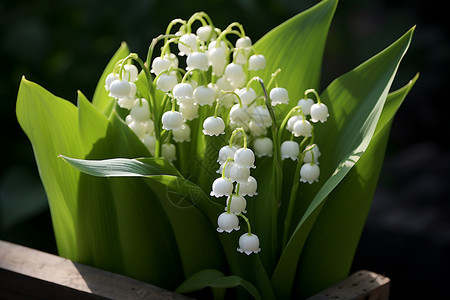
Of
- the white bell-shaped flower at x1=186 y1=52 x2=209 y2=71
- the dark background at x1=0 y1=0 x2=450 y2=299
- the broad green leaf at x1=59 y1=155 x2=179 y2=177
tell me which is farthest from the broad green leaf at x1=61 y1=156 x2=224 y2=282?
the dark background at x1=0 y1=0 x2=450 y2=299

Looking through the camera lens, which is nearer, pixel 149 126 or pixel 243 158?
pixel 243 158

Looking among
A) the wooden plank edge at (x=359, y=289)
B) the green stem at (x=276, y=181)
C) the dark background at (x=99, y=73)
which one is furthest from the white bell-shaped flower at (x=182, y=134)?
the dark background at (x=99, y=73)

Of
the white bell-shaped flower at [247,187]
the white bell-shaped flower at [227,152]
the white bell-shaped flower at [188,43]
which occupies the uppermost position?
the white bell-shaped flower at [188,43]

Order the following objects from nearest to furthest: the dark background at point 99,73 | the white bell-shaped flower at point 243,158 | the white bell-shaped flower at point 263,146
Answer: the white bell-shaped flower at point 243,158
the white bell-shaped flower at point 263,146
the dark background at point 99,73

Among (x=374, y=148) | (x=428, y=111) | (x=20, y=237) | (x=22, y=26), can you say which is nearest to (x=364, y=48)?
(x=428, y=111)

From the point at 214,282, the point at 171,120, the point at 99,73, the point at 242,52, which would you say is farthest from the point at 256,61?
the point at 99,73

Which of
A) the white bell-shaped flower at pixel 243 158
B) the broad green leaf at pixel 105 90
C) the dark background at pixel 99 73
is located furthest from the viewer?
the dark background at pixel 99 73

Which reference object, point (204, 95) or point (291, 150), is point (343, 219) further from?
point (204, 95)

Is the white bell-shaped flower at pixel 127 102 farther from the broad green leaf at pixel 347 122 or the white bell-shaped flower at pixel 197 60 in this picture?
the broad green leaf at pixel 347 122
